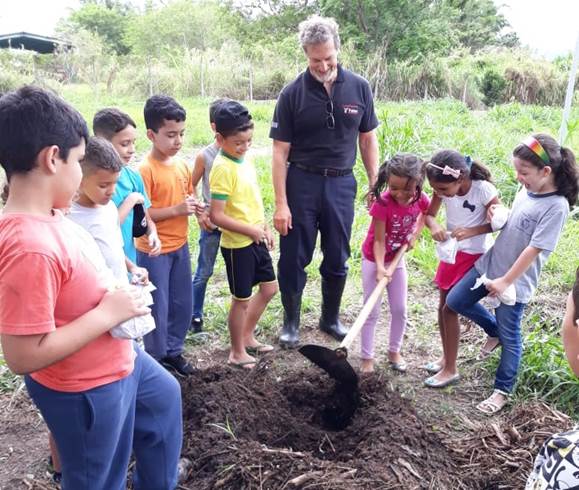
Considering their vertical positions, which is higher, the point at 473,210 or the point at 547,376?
the point at 473,210

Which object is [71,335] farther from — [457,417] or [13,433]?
[457,417]

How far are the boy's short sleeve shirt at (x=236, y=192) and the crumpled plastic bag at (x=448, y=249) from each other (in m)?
1.03

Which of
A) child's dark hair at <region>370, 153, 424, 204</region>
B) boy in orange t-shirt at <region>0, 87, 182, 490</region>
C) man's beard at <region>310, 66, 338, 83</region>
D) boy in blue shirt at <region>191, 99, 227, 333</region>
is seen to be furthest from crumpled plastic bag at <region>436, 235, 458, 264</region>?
boy in orange t-shirt at <region>0, 87, 182, 490</region>

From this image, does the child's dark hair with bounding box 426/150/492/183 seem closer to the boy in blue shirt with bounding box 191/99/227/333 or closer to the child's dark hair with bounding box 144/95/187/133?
the child's dark hair with bounding box 144/95/187/133

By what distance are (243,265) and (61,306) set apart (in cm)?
174

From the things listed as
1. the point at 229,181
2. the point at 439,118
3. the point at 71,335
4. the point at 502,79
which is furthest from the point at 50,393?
the point at 502,79

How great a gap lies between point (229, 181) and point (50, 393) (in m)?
1.67

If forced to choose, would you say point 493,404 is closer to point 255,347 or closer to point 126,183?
point 255,347

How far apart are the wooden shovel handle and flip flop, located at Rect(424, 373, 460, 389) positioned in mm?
612

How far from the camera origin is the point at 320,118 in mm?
3281

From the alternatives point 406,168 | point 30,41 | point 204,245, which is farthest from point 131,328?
point 30,41

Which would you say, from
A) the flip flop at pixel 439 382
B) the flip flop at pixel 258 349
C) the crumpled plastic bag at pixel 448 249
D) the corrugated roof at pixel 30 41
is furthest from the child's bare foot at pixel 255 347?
the corrugated roof at pixel 30 41

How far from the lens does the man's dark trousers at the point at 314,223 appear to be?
340 cm

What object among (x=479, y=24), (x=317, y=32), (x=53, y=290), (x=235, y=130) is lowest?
(x=53, y=290)
